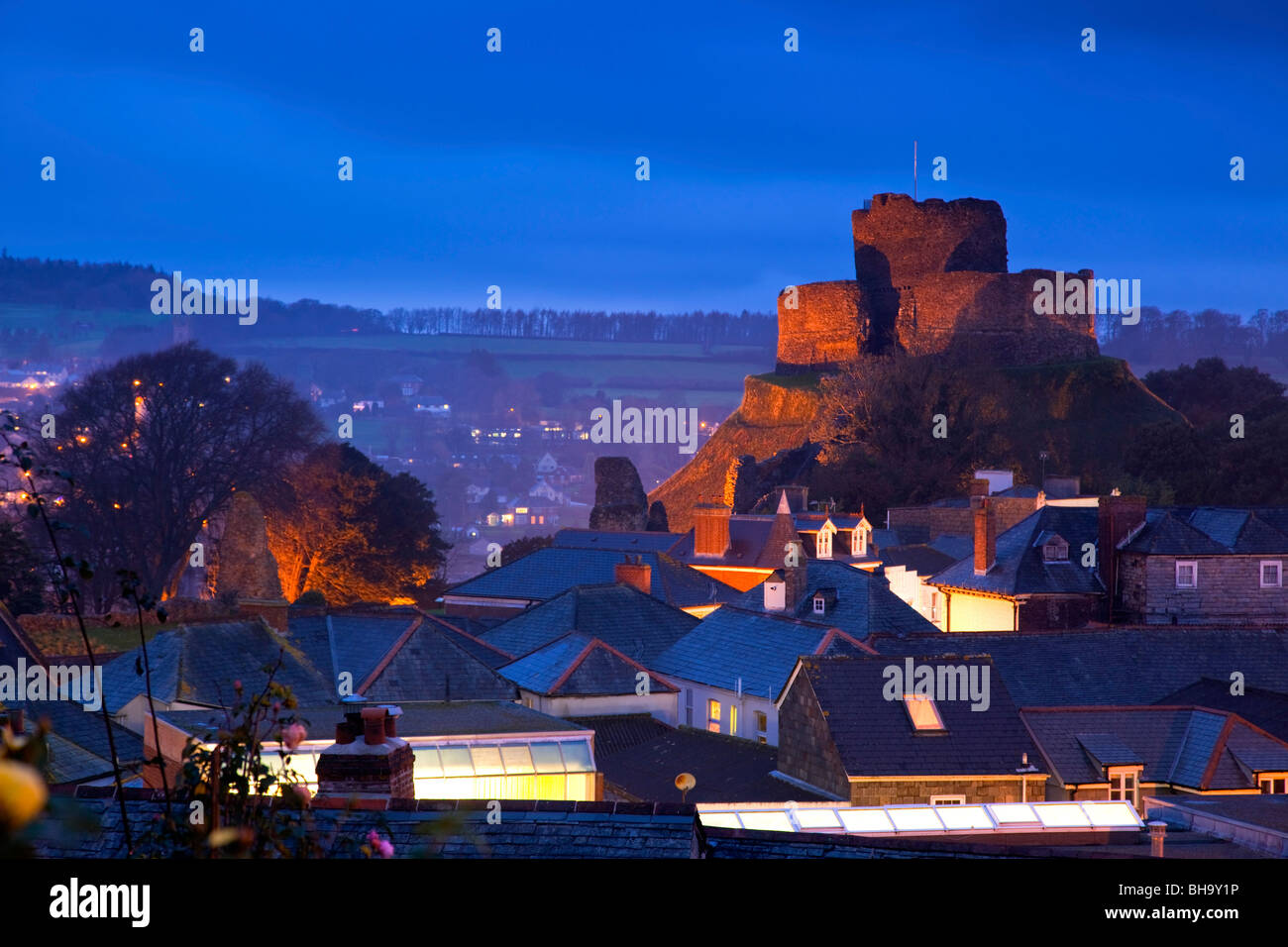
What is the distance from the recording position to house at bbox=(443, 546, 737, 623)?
43969 mm

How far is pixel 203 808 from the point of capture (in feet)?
18.5

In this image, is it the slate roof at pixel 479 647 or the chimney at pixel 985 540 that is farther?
the chimney at pixel 985 540

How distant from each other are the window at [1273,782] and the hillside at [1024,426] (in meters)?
45.2

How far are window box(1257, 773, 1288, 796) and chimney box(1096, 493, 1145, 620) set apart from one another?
14.9m

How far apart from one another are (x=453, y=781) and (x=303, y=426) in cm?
4778

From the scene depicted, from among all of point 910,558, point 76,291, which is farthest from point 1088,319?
point 76,291

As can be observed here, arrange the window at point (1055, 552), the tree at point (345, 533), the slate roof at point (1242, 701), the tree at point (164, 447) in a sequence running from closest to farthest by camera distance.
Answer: the slate roof at point (1242, 701)
the window at point (1055, 552)
the tree at point (164, 447)
the tree at point (345, 533)

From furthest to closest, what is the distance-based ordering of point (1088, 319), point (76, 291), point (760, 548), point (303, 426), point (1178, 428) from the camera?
point (76, 291)
point (1088, 319)
point (1178, 428)
point (303, 426)
point (760, 548)

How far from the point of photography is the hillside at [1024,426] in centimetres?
7762

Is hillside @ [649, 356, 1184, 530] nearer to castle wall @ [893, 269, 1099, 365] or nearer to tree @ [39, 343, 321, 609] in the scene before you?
castle wall @ [893, 269, 1099, 365]

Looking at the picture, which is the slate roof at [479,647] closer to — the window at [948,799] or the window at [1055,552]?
the window at [948,799]

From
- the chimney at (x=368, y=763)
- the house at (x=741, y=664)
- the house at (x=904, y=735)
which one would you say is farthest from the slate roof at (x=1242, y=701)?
the chimney at (x=368, y=763)
